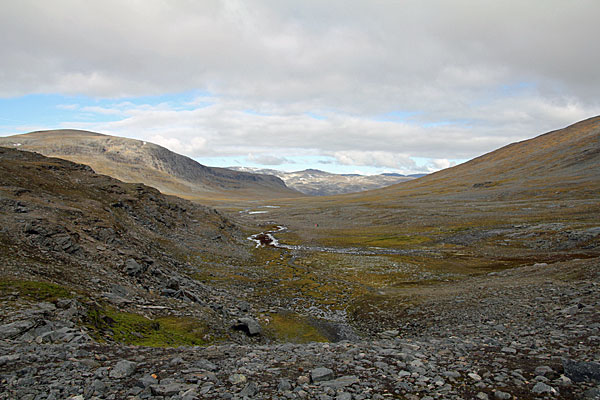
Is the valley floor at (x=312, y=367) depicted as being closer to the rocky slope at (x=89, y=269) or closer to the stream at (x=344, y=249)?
the rocky slope at (x=89, y=269)

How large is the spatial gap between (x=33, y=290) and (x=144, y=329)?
5.65 meters

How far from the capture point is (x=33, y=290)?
16.3m

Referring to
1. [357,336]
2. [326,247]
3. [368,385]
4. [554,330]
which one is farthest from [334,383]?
[326,247]

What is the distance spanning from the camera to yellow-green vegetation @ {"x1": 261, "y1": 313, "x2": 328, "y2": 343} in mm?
26000

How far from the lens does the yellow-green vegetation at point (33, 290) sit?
50.9 ft

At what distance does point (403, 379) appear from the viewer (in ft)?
35.5

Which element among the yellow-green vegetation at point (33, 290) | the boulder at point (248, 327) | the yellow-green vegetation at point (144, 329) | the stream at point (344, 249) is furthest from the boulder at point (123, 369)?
the stream at point (344, 249)

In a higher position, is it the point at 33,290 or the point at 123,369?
the point at 33,290

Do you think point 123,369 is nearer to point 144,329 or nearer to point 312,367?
point 312,367

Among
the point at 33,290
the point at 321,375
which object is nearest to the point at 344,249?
the point at 33,290

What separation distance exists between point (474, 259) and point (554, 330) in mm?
47188

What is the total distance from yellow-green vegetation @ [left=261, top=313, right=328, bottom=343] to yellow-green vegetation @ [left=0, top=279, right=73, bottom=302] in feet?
46.6

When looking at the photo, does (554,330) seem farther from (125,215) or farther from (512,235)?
(512,235)

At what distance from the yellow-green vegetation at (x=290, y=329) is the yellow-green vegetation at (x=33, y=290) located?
46.6 feet
